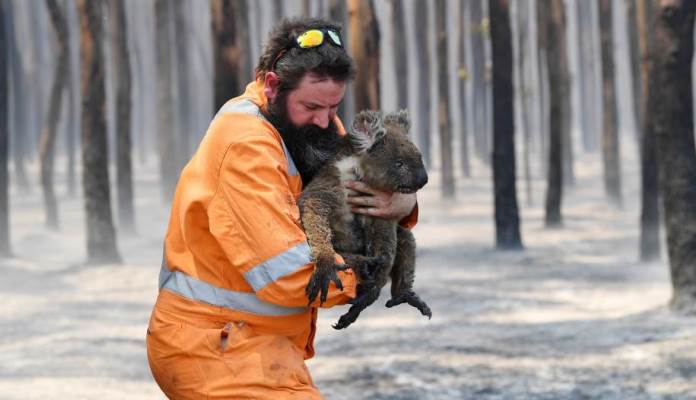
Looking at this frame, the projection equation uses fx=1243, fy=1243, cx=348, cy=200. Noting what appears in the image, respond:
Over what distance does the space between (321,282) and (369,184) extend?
1.47 ft

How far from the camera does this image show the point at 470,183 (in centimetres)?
3209

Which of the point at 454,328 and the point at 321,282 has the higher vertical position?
the point at 321,282

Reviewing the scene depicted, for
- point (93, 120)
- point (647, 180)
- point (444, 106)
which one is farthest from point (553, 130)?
point (93, 120)

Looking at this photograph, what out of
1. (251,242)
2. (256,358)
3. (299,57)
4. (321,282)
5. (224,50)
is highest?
(299,57)

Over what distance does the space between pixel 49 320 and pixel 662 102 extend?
6343mm

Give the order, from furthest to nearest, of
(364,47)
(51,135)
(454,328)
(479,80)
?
(479,80)
(51,135)
(364,47)
(454,328)

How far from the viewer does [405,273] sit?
3.66 meters

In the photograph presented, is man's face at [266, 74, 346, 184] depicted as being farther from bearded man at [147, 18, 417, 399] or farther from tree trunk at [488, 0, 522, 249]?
tree trunk at [488, 0, 522, 249]

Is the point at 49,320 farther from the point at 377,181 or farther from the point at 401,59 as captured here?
the point at 401,59

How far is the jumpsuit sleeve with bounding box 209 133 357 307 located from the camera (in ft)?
10.5

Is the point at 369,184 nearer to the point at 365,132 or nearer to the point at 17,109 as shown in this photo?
the point at 365,132

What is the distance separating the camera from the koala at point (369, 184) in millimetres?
3436

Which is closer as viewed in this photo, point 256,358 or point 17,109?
point 256,358

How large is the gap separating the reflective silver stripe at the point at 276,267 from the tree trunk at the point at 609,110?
2135 centimetres
